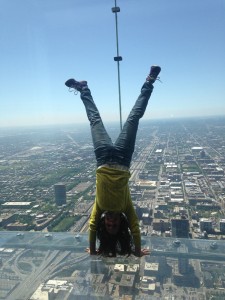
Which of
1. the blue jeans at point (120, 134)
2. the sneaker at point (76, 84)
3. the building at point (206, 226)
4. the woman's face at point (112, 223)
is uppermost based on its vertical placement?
the sneaker at point (76, 84)

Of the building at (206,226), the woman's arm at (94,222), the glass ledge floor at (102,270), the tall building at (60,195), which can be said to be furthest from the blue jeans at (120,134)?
the tall building at (60,195)

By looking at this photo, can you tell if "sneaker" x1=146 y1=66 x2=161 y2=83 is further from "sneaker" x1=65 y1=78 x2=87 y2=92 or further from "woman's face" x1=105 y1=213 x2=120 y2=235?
"woman's face" x1=105 y1=213 x2=120 y2=235

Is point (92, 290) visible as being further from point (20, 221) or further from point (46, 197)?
point (46, 197)

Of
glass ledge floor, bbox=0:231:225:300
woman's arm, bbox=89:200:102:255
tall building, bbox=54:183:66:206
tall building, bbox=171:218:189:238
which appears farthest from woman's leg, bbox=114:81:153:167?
tall building, bbox=54:183:66:206

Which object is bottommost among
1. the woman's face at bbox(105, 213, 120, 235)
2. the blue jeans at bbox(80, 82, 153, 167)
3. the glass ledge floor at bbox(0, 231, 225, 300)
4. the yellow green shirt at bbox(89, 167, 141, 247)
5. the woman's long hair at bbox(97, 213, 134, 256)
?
the glass ledge floor at bbox(0, 231, 225, 300)

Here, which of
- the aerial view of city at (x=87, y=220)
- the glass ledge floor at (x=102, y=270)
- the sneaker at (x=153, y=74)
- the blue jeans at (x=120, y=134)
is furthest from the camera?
the aerial view of city at (x=87, y=220)

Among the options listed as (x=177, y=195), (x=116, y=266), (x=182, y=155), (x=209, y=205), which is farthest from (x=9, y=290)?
(x=182, y=155)

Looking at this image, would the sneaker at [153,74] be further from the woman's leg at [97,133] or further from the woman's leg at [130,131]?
the woman's leg at [97,133]
